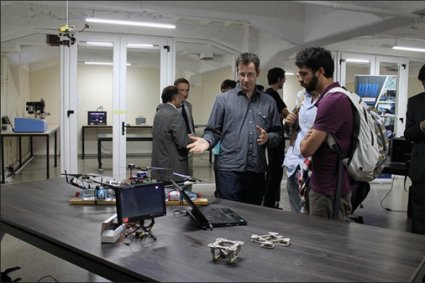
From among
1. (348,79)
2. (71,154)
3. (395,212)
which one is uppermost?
(348,79)

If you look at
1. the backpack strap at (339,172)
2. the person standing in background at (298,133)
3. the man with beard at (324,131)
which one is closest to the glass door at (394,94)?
the person standing in background at (298,133)

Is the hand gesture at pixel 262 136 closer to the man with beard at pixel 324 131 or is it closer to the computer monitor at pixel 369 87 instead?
the man with beard at pixel 324 131

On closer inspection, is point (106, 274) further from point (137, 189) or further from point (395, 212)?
point (395, 212)

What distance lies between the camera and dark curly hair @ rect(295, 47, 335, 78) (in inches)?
59.4

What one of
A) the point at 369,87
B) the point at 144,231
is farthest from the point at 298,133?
the point at 369,87

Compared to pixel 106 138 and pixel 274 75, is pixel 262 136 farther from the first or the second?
pixel 106 138

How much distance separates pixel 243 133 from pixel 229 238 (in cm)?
83

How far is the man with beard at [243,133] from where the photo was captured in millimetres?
1952

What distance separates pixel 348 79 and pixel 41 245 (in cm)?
456

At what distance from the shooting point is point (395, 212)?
428 centimetres

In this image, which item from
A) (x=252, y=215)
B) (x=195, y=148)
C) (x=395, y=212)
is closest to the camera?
(x=252, y=215)

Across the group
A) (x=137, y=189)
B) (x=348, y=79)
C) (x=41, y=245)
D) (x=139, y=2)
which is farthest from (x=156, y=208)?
(x=348, y=79)

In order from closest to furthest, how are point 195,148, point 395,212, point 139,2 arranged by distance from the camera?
point 139,2 < point 195,148 < point 395,212

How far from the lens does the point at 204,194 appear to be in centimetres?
186
